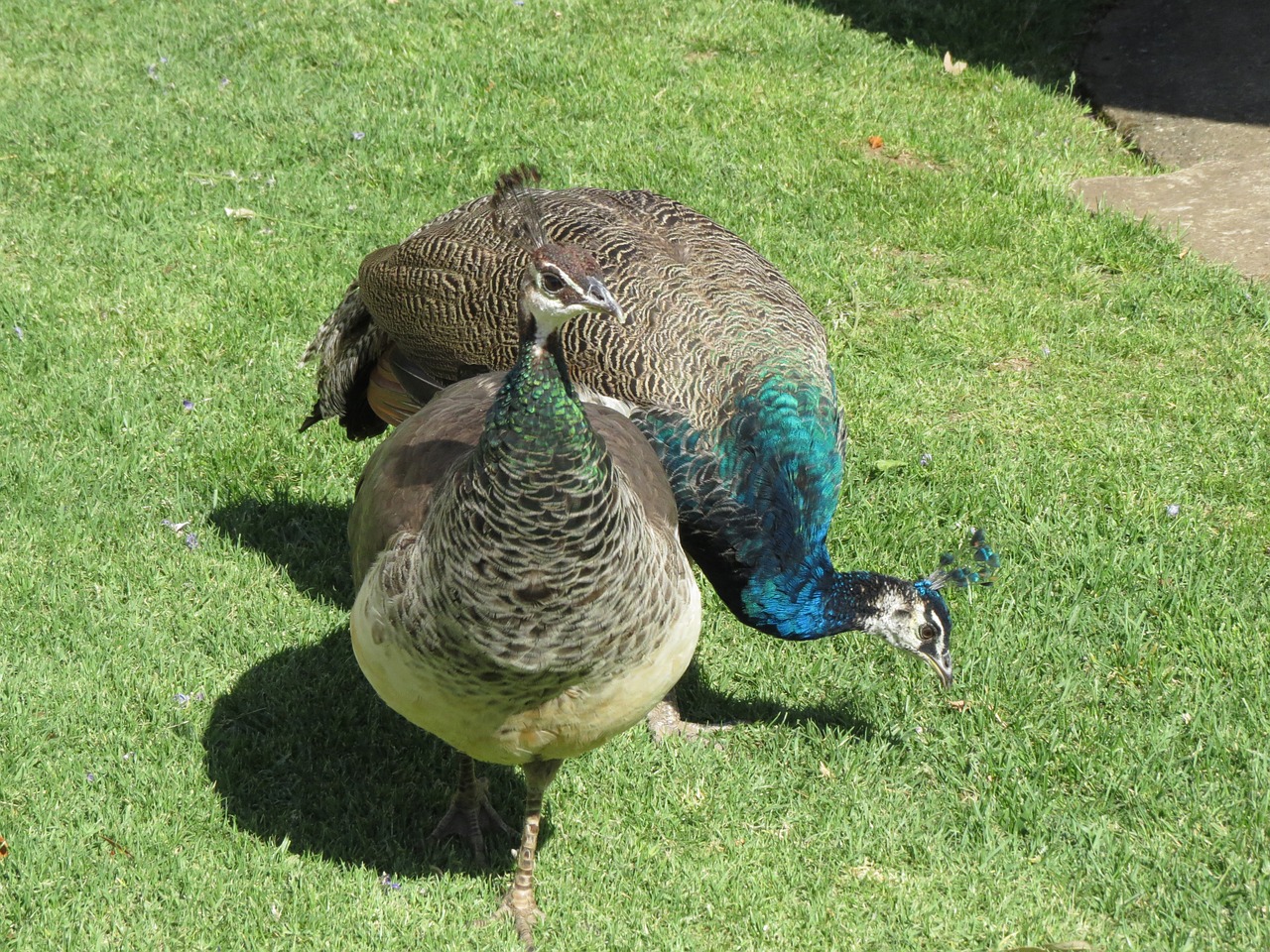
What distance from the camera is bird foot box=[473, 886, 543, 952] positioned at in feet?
11.3

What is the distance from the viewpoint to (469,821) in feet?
12.4

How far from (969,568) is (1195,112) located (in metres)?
4.68

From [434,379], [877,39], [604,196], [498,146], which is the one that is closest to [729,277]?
[604,196]

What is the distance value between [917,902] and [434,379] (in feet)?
7.21

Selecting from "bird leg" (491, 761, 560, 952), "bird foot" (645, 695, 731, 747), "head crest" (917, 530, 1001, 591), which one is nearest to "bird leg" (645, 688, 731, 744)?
"bird foot" (645, 695, 731, 747)

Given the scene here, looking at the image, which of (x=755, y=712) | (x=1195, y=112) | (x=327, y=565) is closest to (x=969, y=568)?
(x=755, y=712)

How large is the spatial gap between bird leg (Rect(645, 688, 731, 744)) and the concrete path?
3.77 metres

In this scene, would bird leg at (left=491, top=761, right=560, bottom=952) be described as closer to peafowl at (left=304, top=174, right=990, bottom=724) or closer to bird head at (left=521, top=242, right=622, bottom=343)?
peafowl at (left=304, top=174, right=990, bottom=724)

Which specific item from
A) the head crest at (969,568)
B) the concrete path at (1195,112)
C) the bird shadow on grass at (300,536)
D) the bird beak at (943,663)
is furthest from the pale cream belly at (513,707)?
the concrete path at (1195,112)

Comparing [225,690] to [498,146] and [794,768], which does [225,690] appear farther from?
[498,146]

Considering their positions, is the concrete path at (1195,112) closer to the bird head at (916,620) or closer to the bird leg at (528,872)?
the bird head at (916,620)

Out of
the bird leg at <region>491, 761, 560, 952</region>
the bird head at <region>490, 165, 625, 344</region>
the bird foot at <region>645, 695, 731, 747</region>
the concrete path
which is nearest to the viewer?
the bird head at <region>490, 165, 625, 344</region>

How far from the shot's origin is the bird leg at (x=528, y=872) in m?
3.45

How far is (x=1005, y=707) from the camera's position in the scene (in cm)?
414
